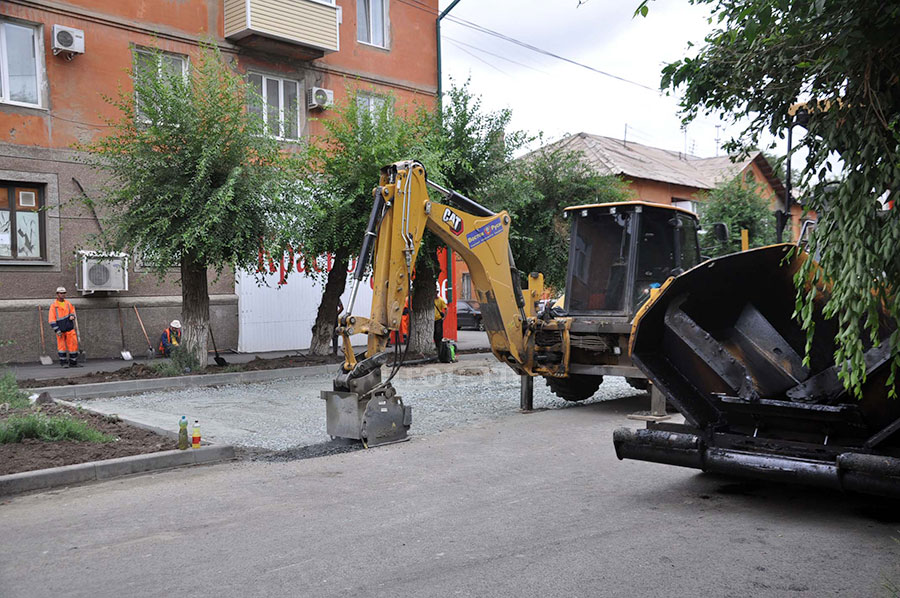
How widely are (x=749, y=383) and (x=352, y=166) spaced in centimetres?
1133

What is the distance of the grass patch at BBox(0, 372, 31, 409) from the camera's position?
10.7 meters

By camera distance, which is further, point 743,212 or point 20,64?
point 743,212

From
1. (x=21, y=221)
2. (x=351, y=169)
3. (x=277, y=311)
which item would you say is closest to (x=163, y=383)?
(x=351, y=169)

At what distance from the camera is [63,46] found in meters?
17.5

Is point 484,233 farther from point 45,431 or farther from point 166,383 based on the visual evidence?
point 166,383

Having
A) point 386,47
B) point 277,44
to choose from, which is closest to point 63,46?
point 277,44

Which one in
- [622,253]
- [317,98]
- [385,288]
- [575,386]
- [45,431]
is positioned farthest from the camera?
[317,98]

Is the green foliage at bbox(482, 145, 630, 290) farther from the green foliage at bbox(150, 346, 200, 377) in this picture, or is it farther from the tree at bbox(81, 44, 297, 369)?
the green foliage at bbox(150, 346, 200, 377)

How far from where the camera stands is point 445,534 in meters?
5.67

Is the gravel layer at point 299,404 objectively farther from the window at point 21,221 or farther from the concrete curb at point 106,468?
the window at point 21,221

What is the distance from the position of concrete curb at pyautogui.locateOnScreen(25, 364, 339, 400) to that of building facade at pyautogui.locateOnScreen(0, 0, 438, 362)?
3.30 meters

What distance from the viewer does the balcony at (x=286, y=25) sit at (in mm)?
20266

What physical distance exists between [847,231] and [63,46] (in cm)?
1804

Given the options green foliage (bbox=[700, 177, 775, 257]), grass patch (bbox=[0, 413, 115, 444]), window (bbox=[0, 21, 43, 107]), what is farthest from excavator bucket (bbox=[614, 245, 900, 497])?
A: green foliage (bbox=[700, 177, 775, 257])
